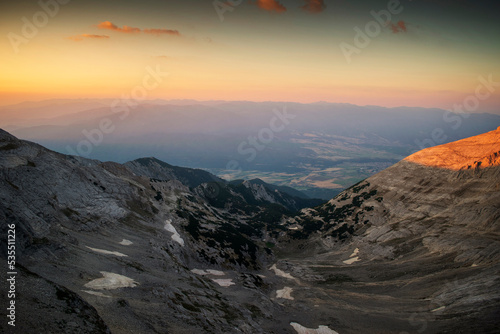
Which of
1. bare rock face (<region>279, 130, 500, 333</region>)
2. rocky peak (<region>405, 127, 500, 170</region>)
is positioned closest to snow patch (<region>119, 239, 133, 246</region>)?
bare rock face (<region>279, 130, 500, 333</region>)

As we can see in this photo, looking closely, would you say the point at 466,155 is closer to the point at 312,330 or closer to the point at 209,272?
the point at 312,330

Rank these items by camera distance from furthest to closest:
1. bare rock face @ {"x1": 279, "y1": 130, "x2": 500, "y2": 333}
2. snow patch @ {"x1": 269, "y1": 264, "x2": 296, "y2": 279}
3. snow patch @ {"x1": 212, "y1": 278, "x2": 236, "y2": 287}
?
snow patch @ {"x1": 269, "y1": 264, "x2": 296, "y2": 279}, snow patch @ {"x1": 212, "y1": 278, "x2": 236, "y2": 287}, bare rock face @ {"x1": 279, "y1": 130, "x2": 500, "y2": 333}

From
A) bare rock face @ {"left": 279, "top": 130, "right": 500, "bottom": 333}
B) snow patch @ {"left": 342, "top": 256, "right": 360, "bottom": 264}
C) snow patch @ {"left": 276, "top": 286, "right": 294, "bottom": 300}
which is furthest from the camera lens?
snow patch @ {"left": 342, "top": 256, "right": 360, "bottom": 264}

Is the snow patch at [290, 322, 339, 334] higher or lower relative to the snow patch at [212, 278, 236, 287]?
higher

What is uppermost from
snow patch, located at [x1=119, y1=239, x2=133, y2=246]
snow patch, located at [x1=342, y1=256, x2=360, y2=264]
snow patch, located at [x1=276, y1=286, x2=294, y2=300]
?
snow patch, located at [x1=119, y1=239, x2=133, y2=246]

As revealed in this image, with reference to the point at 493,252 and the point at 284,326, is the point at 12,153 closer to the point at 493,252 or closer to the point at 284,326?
the point at 284,326

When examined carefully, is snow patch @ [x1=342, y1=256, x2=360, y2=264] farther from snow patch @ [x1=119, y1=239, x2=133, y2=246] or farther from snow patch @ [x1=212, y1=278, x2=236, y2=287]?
snow patch @ [x1=119, y1=239, x2=133, y2=246]

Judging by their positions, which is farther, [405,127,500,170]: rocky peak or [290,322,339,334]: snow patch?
[405,127,500,170]: rocky peak
